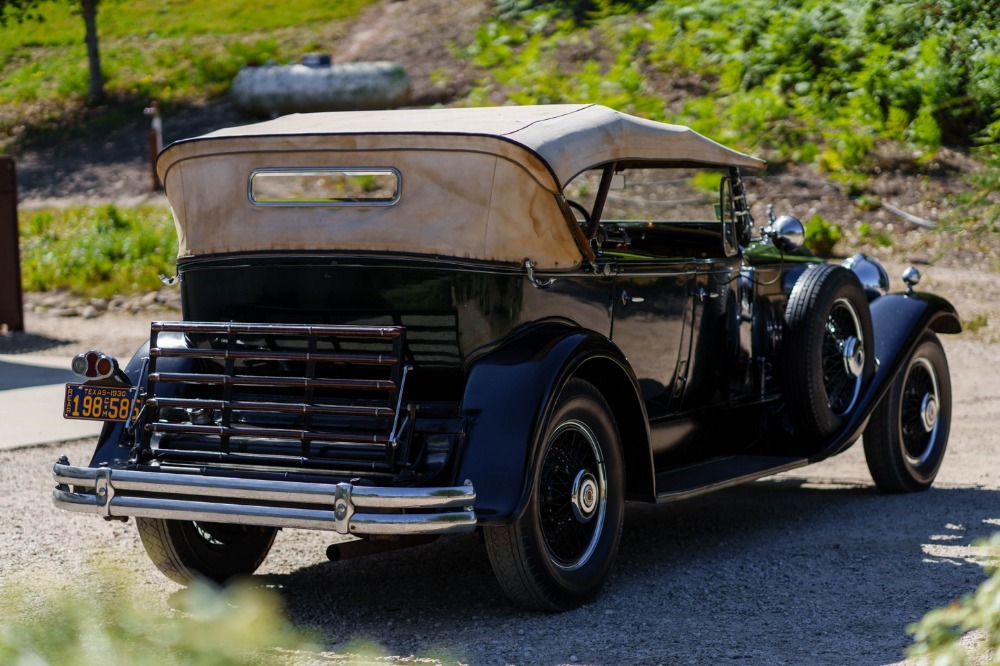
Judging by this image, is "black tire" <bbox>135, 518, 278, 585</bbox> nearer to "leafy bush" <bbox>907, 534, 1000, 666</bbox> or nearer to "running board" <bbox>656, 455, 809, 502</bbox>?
"running board" <bbox>656, 455, 809, 502</bbox>

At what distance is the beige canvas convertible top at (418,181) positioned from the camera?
4422 mm

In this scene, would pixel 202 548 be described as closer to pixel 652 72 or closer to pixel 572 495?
pixel 572 495

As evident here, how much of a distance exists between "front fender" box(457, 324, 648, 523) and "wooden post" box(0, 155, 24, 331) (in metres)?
9.11

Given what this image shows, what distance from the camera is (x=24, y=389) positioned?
30.6 feet

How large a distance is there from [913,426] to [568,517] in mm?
2950

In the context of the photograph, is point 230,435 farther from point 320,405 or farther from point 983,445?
point 983,445

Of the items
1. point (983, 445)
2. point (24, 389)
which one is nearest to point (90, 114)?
point (24, 389)

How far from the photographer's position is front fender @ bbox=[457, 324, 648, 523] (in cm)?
404

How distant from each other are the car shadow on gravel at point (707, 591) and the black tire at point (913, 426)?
0.56 ft

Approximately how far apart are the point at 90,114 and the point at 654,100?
1252 centimetres

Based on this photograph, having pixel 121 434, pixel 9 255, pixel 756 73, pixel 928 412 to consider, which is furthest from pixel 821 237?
pixel 121 434

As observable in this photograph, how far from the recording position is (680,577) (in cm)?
493

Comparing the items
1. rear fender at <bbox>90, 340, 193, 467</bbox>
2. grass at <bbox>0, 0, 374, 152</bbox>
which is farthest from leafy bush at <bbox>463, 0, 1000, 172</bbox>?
rear fender at <bbox>90, 340, 193, 467</bbox>

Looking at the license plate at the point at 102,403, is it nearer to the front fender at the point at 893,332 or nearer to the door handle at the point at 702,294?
the door handle at the point at 702,294
